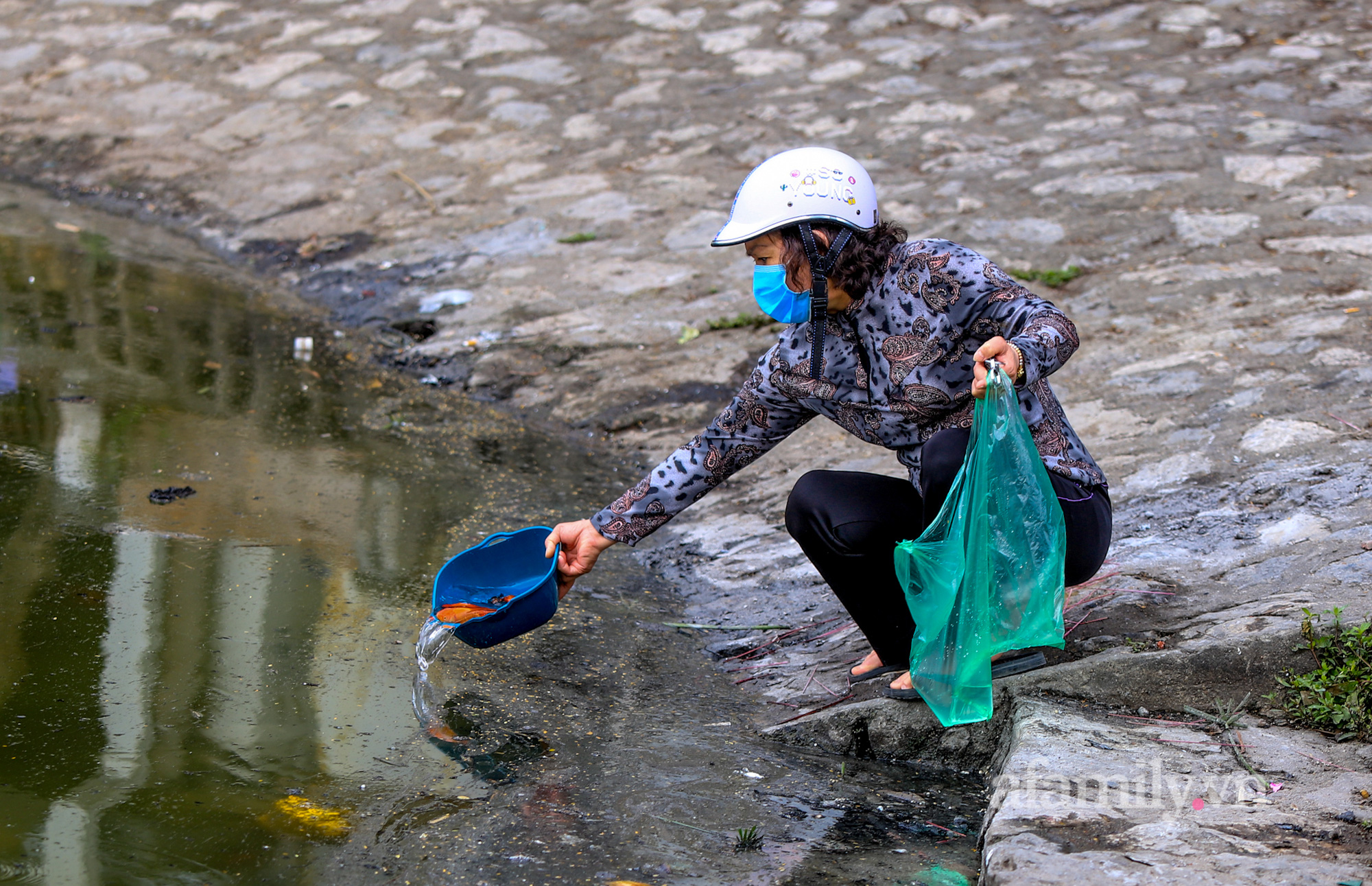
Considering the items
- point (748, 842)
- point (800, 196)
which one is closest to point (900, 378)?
point (800, 196)

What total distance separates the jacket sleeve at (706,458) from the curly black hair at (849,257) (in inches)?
10.2

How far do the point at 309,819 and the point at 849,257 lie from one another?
149cm

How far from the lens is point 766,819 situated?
218 cm

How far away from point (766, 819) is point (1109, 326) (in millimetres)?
2901

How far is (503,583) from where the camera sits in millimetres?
2932

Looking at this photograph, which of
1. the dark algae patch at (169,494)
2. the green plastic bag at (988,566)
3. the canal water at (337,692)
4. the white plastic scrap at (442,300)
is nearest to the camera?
the canal water at (337,692)

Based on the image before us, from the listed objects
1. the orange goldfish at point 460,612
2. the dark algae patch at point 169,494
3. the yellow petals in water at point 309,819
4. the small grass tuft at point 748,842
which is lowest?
the dark algae patch at point 169,494

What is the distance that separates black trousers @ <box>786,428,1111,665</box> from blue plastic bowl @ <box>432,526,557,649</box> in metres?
0.58

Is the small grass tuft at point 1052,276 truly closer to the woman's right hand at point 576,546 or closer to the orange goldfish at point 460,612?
the woman's right hand at point 576,546

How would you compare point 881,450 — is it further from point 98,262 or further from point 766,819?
point 98,262

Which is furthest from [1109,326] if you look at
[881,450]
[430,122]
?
[430,122]

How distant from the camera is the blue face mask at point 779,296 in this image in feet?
8.04

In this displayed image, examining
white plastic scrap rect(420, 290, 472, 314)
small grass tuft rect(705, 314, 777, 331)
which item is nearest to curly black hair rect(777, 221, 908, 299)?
small grass tuft rect(705, 314, 777, 331)

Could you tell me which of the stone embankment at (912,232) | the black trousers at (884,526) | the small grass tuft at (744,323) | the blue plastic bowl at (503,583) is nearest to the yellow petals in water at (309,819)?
the blue plastic bowl at (503,583)
